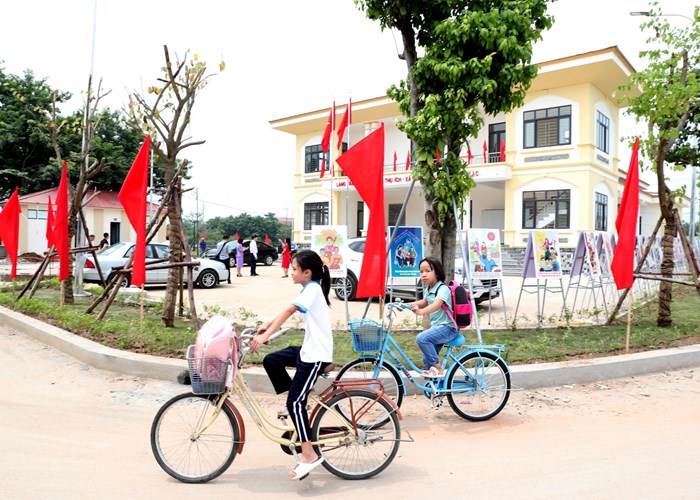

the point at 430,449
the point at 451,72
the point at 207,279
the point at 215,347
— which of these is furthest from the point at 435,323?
the point at 207,279

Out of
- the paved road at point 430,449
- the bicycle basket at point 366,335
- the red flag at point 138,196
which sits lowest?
the paved road at point 430,449

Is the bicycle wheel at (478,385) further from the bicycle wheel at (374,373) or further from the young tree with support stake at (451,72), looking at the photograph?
the young tree with support stake at (451,72)

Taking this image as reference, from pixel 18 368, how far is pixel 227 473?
439 cm

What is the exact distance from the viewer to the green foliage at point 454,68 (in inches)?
291

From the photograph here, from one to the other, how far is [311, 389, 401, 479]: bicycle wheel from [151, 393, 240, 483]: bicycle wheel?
0.61 meters

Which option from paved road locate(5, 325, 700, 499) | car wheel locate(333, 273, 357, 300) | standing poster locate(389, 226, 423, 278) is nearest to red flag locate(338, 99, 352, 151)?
car wheel locate(333, 273, 357, 300)

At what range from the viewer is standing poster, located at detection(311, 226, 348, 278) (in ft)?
35.8

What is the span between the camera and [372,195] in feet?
23.3

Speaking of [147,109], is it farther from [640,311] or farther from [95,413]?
[640,311]

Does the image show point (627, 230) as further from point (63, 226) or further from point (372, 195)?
point (63, 226)

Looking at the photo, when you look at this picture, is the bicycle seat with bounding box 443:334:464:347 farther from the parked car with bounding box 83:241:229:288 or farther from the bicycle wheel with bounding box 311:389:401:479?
the parked car with bounding box 83:241:229:288

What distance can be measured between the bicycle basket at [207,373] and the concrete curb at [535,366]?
7.31 feet

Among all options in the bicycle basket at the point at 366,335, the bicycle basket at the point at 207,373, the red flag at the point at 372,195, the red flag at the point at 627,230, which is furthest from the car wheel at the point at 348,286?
the bicycle basket at the point at 207,373

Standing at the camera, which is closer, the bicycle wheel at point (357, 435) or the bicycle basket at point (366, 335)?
the bicycle wheel at point (357, 435)
